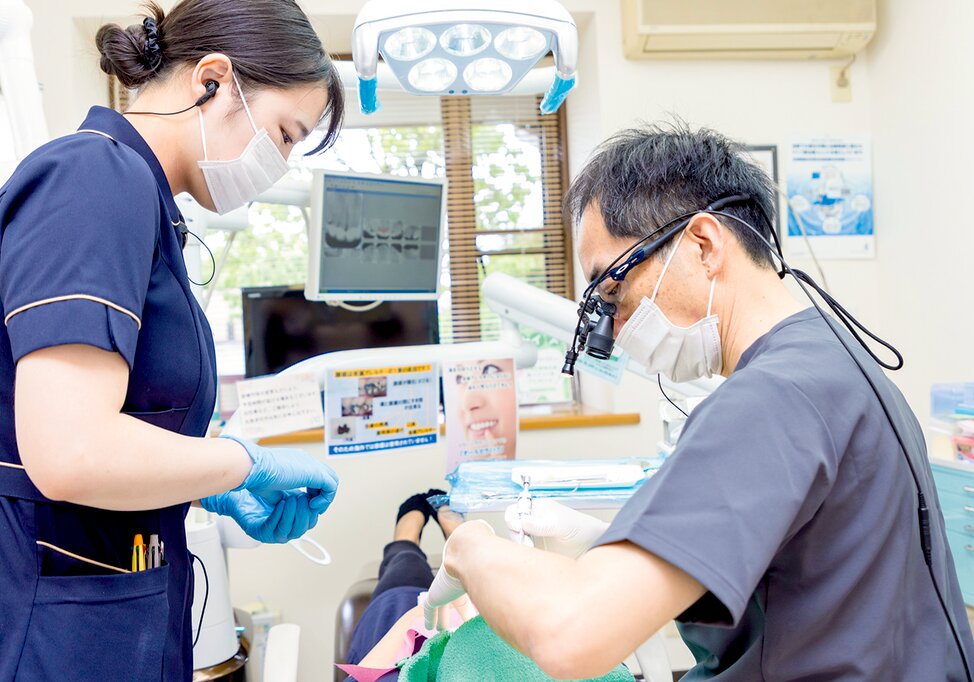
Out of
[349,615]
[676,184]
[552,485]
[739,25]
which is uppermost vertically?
[739,25]

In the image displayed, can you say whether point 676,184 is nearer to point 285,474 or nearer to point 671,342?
point 671,342

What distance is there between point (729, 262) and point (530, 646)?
0.52 meters

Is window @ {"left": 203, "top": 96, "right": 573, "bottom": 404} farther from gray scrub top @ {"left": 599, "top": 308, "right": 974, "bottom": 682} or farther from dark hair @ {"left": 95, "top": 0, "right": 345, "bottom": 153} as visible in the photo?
gray scrub top @ {"left": 599, "top": 308, "right": 974, "bottom": 682}

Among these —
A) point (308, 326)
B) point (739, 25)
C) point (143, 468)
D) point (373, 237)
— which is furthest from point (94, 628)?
point (739, 25)

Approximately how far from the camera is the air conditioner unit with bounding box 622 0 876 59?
2.49 metres

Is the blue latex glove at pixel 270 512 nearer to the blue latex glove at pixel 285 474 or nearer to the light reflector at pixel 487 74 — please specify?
the blue latex glove at pixel 285 474

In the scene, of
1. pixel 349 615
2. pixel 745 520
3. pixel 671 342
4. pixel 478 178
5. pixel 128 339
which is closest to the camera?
pixel 745 520

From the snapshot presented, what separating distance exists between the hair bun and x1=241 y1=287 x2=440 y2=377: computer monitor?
53.9 inches

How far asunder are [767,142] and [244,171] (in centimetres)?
215

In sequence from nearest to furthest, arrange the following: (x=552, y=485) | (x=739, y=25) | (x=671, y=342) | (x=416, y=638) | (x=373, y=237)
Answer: (x=671, y=342) < (x=416, y=638) < (x=552, y=485) < (x=373, y=237) < (x=739, y=25)

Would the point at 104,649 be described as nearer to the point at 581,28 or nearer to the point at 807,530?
the point at 807,530

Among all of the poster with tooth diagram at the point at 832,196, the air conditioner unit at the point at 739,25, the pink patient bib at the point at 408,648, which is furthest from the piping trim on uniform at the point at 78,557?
the poster with tooth diagram at the point at 832,196

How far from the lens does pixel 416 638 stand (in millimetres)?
1343

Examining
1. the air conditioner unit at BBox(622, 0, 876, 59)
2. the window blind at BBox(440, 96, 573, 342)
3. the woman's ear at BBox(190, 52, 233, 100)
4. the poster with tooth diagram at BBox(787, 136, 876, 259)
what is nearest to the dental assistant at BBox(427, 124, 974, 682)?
the woman's ear at BBox(190, 52, 233, 100)
